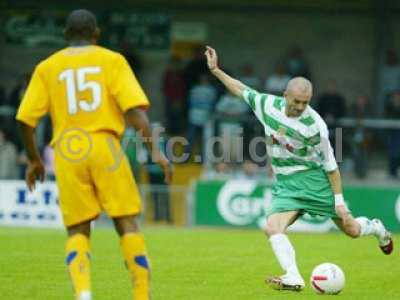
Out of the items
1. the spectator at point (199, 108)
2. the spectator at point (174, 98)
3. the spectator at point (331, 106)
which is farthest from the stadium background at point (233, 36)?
the spectator at point (199, 108)

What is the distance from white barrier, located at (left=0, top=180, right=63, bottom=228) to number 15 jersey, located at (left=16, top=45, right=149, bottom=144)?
546 inches

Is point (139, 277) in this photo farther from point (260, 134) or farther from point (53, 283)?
point (260, 134)

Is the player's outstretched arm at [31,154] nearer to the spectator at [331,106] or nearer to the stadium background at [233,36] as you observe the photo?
the spectator at [331,106]

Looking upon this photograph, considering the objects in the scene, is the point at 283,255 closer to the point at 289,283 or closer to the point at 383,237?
the point at 289,283

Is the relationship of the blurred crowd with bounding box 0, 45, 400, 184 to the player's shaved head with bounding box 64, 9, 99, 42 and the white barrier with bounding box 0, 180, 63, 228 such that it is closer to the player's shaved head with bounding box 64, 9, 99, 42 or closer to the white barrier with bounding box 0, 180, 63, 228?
the white barrier with bounding box 0, 180, 63, 228

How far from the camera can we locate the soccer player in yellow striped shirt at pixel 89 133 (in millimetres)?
8859

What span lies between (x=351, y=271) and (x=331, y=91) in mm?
12542

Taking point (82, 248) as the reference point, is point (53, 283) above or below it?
below

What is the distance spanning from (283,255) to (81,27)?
3481 millimetres

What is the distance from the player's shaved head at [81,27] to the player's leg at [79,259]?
1.43m

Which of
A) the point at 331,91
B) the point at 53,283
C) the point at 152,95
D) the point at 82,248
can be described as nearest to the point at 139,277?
the point at 82,248

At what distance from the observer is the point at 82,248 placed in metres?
8.94

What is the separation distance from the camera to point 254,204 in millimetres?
23078

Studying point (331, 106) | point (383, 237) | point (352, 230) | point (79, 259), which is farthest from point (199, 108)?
point (79, 259)
